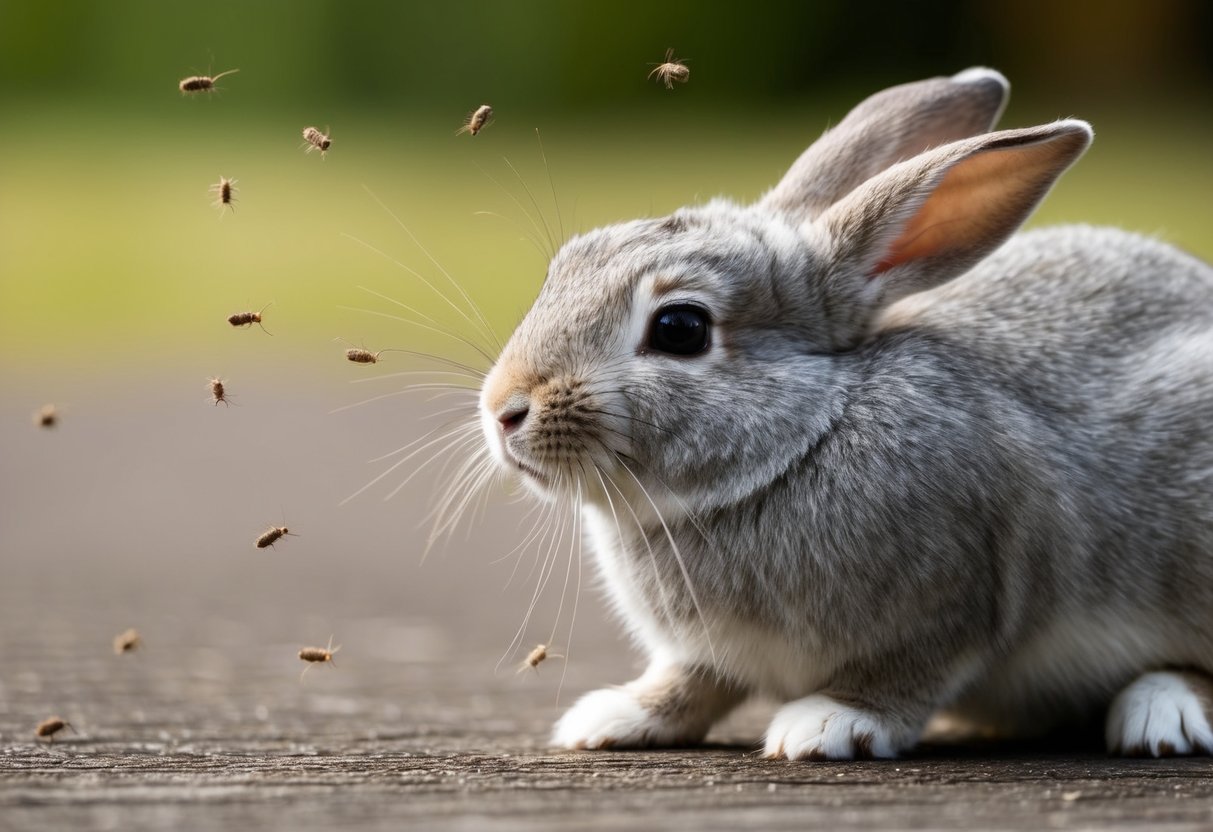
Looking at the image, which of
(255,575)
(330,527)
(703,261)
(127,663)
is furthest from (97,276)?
A: (703,261)

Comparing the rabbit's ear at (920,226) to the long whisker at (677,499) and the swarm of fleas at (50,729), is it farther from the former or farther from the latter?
the swarm of fleas at (50,729)

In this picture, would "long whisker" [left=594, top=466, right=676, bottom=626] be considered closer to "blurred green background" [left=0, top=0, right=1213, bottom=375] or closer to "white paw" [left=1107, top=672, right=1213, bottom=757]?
"white paw" [left=1107, top=672, right=1213, bottom=757]

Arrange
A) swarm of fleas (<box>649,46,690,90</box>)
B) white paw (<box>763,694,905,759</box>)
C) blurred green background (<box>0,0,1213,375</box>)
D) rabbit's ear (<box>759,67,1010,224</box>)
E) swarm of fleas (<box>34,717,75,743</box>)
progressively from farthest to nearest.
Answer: blurred green background (<box>0,0,1213,375</box>), rabbit's ear (<box>759,67,1010,224</box>), swarm of fleas (<box>649,46,690,90</box>), white paw (<box>763,694,905,759</box>), swarm of fleas (<box>34,717,75,743</box>)

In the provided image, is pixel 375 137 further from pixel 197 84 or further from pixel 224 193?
pixel 224 193

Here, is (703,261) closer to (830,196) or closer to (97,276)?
(830,196)

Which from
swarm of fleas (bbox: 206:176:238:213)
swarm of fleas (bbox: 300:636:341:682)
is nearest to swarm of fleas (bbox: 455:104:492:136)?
swarm of fleas (bbox: 206:176:238:213)
